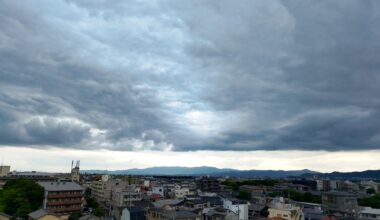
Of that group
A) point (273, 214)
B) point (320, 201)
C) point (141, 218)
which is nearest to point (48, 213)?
point (141, 218)

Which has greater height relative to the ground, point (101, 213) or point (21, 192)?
point (21, 192)

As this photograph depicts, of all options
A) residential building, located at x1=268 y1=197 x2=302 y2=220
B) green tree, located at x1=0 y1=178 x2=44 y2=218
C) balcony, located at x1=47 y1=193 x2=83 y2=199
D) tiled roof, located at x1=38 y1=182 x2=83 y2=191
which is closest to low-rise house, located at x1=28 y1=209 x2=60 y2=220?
green tree, located at x1=0 y1=178 x2=44 y2=218

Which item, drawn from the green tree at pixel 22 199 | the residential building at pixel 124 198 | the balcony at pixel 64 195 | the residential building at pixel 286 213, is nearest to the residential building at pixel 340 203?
the residential building at pixel 286 213

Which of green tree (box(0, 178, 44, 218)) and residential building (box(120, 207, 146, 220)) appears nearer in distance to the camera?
residential building (box(120, 207, 146, 220))

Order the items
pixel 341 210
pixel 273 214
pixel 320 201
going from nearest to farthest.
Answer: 1. pixel 273 214
2. pixel 341 210
3. pixel 320 201

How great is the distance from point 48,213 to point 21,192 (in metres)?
17.2

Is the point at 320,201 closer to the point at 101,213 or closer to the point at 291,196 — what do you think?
the point at 291,196

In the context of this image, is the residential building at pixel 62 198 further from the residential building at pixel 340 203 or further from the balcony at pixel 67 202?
the residential building at pixel 340 203

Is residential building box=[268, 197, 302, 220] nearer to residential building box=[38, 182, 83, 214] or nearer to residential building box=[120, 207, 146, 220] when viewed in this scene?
residential building box=[120, 207, 146, 220]

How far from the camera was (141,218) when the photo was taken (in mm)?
63281

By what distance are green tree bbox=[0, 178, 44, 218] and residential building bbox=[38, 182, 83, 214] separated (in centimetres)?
159

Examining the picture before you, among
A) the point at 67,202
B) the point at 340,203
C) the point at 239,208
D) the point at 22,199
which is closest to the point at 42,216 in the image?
the point at 22,199

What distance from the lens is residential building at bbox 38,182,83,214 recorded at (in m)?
73.0

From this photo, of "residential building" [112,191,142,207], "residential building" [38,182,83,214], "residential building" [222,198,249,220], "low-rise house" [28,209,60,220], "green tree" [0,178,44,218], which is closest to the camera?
"low-rise house" [28,209,60,220]
